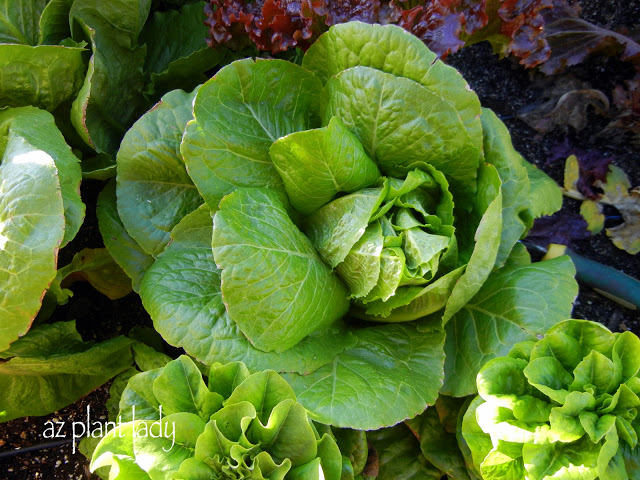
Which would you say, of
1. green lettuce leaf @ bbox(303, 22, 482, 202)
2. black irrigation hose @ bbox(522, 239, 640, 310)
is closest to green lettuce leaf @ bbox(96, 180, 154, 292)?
green lettuce leaf @ bbox(303, 22, 482, 202)

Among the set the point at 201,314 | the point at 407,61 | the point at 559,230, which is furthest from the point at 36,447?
the point at 559,230

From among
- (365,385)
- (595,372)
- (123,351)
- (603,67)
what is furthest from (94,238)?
(603,67)

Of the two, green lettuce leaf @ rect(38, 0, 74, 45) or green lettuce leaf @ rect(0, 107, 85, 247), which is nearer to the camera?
green lettuce leaf @ rect(0, 107, 85, 247)

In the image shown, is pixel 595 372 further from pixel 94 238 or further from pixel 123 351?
pixel 94 238

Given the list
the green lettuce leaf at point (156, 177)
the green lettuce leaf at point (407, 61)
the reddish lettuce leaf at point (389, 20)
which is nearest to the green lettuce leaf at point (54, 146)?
the green lettuce leaf at point (156, 177)

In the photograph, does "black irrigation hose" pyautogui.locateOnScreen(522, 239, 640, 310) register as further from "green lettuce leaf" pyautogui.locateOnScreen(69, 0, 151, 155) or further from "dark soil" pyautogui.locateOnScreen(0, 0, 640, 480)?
"green lettuce leaf" pyautogui.locateOnScreen(69, 0, 151, 155)
